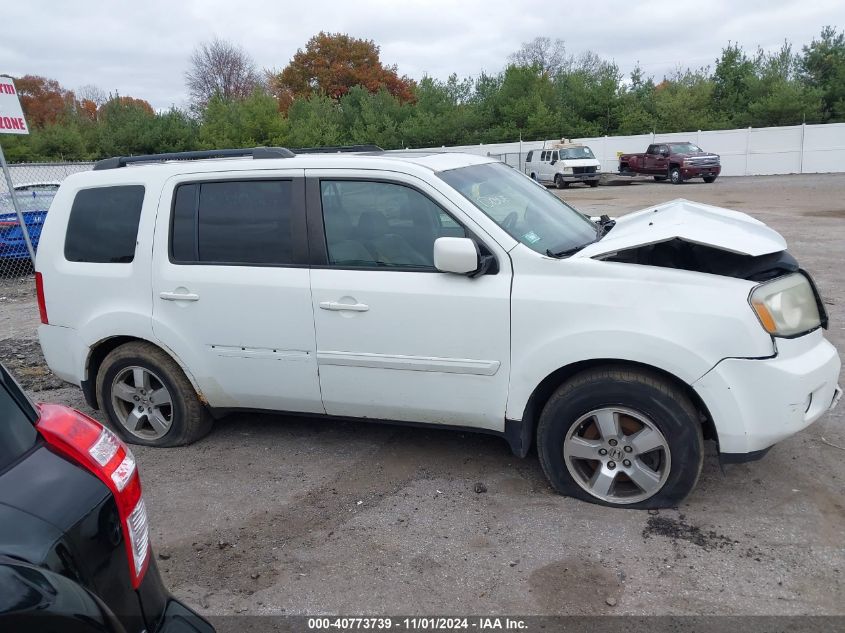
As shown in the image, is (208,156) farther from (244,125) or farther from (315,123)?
(315,123)

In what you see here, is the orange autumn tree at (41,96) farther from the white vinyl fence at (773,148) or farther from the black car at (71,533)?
the black car at (71,533)

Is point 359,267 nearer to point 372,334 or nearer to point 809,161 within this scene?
point 372,334

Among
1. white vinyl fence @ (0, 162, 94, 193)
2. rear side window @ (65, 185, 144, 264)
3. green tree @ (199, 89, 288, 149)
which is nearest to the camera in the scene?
rear side window @ (65, 185, 144, 264)

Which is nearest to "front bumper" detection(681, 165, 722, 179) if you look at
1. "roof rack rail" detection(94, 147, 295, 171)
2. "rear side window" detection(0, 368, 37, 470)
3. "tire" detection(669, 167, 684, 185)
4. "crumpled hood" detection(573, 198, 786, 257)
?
Answer: "tire" detection(669, 167, 684, 185)

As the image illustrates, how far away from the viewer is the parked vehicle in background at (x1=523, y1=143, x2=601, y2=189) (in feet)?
101

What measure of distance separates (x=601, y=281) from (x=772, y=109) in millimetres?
40608

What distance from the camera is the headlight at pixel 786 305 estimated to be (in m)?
3.31

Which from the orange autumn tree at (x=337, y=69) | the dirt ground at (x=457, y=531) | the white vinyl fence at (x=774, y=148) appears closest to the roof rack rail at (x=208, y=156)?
the dirt ground at (x=457, y=531)

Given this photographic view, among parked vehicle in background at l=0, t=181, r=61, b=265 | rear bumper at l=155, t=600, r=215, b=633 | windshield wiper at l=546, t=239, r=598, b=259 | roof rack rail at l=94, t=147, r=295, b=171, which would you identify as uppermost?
roof rack rail at l=94, t=147, r=295, b=171

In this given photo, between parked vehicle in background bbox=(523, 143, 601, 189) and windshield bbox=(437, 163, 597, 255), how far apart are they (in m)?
26.9

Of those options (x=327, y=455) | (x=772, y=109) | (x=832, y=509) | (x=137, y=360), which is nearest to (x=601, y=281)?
(x=832, y=509)

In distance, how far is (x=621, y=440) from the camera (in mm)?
3580

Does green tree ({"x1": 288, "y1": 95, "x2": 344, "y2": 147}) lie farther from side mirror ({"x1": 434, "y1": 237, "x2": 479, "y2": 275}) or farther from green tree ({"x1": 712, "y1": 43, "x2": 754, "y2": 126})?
side mirror ({"x1": 434, "y1": 237, "x2": 479, "y2": 275})

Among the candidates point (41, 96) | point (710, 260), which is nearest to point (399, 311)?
point (710, 260)
